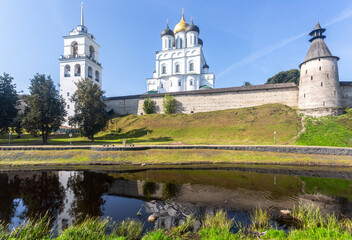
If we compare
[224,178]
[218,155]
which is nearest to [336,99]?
[218,155]

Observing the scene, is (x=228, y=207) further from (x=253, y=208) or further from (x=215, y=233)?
(x=215, y=233)

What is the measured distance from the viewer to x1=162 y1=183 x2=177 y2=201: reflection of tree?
31.8ft

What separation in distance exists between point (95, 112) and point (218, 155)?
Result: 23.2m

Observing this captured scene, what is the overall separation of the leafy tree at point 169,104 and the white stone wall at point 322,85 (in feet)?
91.1

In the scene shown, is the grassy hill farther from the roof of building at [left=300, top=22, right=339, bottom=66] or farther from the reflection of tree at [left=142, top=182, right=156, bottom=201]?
the reflection of tree at [left=142, top=182, right=156, bottom=201]

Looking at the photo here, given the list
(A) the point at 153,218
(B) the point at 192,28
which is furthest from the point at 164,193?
(B) the point at 192,28

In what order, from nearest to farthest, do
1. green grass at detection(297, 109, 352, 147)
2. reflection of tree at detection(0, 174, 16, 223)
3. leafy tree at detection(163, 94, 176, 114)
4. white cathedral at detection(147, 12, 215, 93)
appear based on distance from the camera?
1. reflection of tree at detection(0, 174, 16, 223)
2. green grass at detection(297, 109, 352, 147)
3. leafy tree at detection(163, 94, 176, 114)
4. white cathedral at detection(147, 12, 215, 93)

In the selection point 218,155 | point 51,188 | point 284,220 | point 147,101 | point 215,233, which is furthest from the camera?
point 147,101

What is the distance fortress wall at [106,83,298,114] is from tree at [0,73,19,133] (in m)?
21.5

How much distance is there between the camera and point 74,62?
148ft

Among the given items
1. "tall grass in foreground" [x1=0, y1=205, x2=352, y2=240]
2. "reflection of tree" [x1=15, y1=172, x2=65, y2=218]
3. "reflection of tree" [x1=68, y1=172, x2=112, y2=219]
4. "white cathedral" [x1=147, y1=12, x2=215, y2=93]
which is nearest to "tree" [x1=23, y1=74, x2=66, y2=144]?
"reflection of tree" [x1=15, y1=172, x2=65, y2=218]

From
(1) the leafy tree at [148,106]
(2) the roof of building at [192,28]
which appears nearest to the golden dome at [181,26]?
(2) the roof of building at [192,28]

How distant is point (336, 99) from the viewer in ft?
102

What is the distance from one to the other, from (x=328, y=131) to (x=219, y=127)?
650 inches
